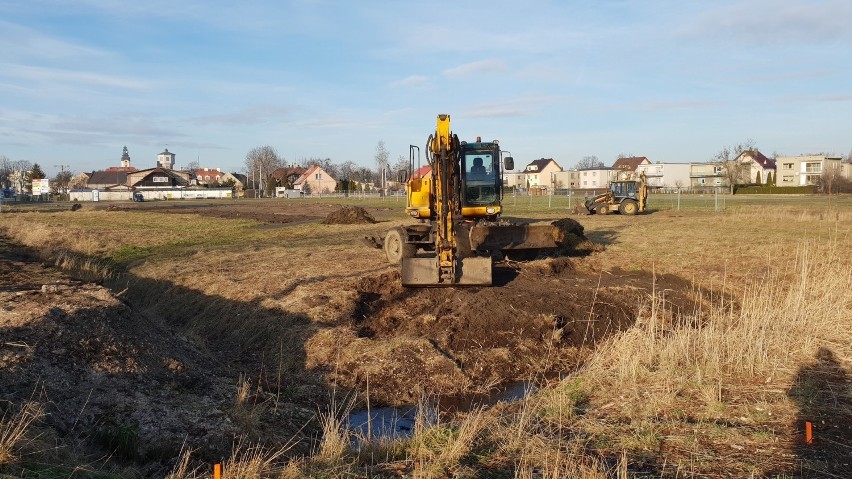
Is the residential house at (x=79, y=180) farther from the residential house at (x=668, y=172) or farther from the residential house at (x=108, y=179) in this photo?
the residential house at (x=668, y=172)

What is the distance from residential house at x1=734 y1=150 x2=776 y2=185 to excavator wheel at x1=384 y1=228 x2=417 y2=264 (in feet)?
329

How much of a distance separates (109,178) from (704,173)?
349ft

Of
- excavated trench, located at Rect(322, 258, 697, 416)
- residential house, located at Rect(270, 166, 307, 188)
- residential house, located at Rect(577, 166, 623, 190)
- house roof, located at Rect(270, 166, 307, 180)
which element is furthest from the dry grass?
house roof, located at Rect(270, 166, 307, 180)

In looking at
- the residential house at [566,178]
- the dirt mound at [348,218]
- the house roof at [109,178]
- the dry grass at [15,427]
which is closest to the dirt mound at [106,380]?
the dry grass at [15,427]

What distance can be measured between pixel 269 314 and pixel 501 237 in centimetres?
580

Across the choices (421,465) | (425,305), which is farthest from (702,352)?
(425,305)

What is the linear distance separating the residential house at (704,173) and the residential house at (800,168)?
1037 centimetres

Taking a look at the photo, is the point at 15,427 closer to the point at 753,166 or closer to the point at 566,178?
the point at 753,166

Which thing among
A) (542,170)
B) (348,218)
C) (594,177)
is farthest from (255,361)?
(542,170)

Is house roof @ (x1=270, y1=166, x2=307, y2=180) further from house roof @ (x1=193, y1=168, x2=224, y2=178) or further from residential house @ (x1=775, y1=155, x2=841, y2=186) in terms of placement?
residential house @ (x1=775, y1=155, x2=841, y2=186)

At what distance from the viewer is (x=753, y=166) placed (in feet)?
384

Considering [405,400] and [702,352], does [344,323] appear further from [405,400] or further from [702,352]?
[702,352]

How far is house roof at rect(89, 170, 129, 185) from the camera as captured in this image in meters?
129

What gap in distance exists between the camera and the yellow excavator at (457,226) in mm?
13930
